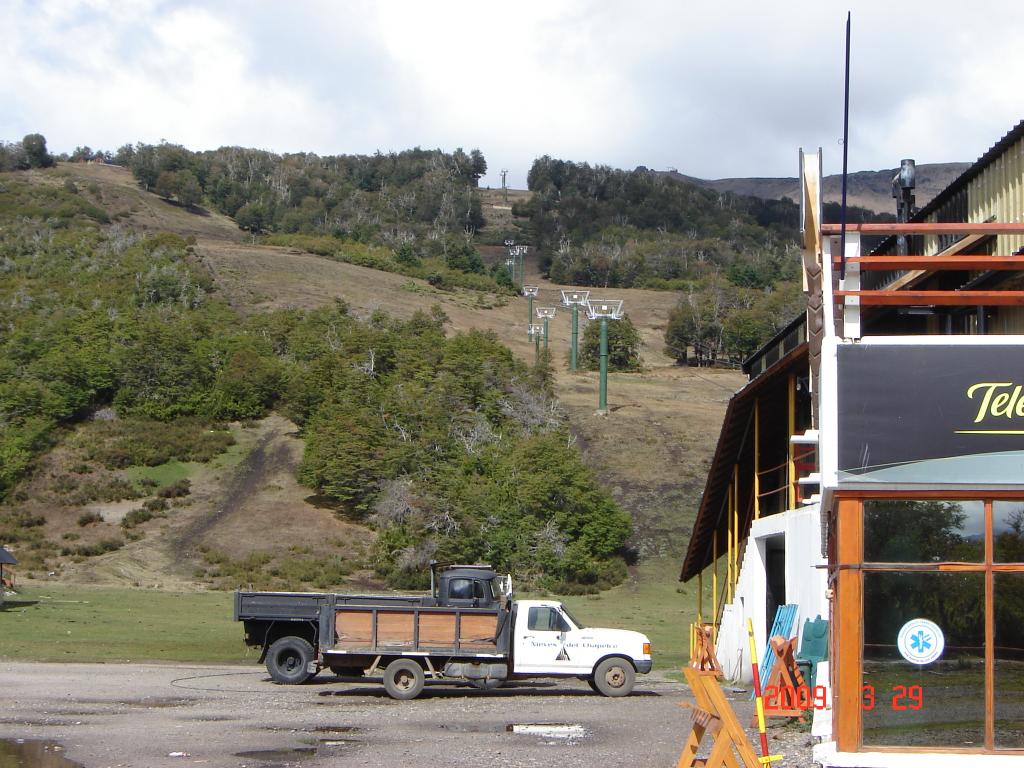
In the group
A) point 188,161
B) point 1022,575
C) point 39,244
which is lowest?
point 1022,575

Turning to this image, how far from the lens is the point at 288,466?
68.1 metres

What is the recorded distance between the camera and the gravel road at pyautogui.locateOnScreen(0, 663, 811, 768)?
14297 mm

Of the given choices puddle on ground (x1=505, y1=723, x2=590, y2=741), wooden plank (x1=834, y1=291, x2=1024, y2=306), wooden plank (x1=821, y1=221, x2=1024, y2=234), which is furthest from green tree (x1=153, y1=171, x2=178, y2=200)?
wooden plank (x1=834, y1=291, x2=1024, y2=306)

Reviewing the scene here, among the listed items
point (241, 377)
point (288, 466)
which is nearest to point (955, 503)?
point (288, 466)

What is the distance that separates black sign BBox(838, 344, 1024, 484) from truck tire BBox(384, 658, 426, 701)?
12.8 meters

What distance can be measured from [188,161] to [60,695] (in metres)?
173

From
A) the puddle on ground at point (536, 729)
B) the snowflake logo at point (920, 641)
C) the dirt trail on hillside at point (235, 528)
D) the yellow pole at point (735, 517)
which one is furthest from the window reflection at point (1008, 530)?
the dirt trail on hillside at point (235, 528)

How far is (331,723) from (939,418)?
10.3 metres

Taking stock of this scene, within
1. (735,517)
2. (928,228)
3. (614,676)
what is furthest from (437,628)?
(928,228)

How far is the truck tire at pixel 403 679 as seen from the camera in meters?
21.8

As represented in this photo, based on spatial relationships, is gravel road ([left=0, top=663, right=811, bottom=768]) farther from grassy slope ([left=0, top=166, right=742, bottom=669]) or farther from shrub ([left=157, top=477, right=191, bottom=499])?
shrub ([left=157, top=477, right=191, bottom=499])

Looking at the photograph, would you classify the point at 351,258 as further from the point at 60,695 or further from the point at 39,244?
the point at 60,695

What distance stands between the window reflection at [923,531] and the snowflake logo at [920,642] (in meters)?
0.62

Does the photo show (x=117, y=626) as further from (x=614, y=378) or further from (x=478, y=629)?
(x=614, y=378)
